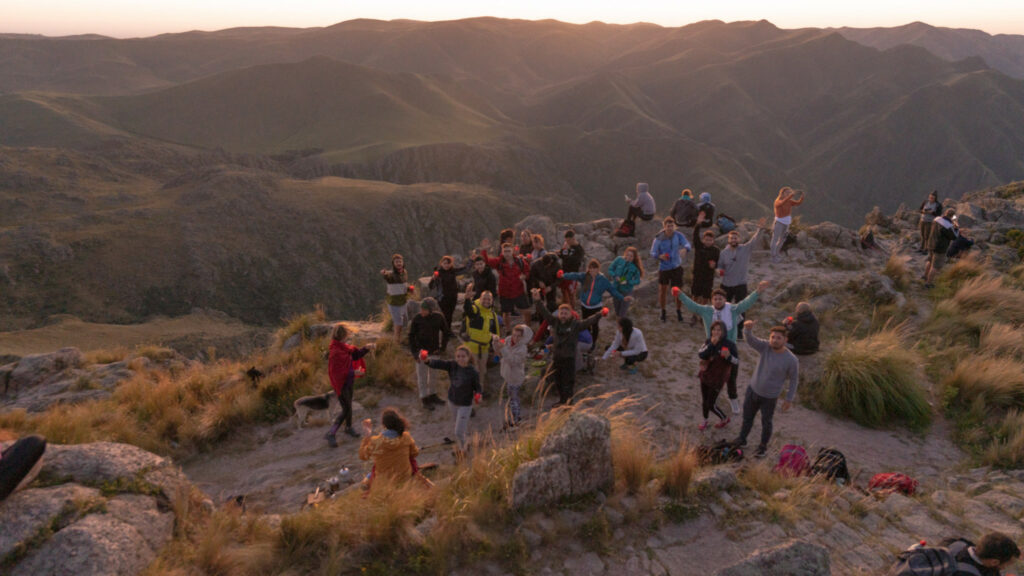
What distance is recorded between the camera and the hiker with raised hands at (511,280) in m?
9.05

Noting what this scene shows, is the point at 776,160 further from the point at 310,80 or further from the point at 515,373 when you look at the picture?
the point at 515,373

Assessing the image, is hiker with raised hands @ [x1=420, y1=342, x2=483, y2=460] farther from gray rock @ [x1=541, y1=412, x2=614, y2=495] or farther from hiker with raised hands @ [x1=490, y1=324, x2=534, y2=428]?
gray rock @ [x1=541, y1=412, x2=614, y2=495]

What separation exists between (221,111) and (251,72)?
1354 cm

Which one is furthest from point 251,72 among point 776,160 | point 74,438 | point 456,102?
point 74,438

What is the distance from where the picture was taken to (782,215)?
12289mm

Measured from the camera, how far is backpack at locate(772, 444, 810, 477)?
5.54 meters

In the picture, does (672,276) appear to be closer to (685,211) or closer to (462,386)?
(685,211)

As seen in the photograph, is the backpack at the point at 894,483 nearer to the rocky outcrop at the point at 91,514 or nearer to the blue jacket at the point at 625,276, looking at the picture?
the blue jacket at the point at 625,276

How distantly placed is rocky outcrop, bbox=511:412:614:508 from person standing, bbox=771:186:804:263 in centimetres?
859

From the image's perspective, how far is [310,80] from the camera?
311ft

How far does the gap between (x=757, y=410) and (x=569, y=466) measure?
297cm

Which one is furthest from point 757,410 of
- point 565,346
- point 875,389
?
point 565,346

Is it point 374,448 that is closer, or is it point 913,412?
point 374,448

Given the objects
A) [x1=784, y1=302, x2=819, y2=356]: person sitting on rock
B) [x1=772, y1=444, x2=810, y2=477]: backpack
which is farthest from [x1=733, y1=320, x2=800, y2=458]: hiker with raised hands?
[x1=784, y1=302, x2=819, y2=356]: person sitting on rock
